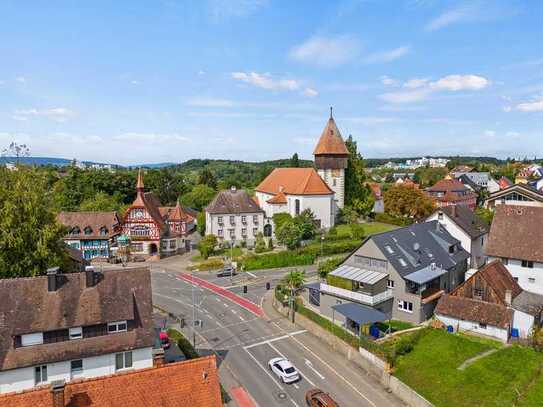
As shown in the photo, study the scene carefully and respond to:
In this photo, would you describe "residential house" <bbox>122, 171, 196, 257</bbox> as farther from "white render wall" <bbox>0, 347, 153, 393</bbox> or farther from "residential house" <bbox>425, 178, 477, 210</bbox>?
"residential house" <bbox>425, 178, 477, 210</bbox>

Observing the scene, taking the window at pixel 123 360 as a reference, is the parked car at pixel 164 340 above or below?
below

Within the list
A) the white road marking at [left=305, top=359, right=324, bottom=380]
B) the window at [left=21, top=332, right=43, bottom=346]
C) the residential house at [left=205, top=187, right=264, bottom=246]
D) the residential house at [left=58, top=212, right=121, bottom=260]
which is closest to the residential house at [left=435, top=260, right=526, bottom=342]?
the white road marking at [left=305, top=359, right=324, bottom=380]

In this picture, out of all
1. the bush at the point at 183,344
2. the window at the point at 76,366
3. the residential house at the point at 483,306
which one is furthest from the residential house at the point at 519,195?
the window at the point at 76,366

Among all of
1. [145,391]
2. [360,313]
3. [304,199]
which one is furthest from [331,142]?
[145,391]

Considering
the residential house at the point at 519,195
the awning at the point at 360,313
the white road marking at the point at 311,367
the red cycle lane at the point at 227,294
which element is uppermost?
the residential house at the point at 519,195

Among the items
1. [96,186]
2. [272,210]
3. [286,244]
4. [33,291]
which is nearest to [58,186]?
[96,186]

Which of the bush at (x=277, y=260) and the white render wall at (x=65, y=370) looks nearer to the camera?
the white render wall at (x=65, y=370)

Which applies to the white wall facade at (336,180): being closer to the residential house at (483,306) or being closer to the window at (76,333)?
the residential house at (483,306)
